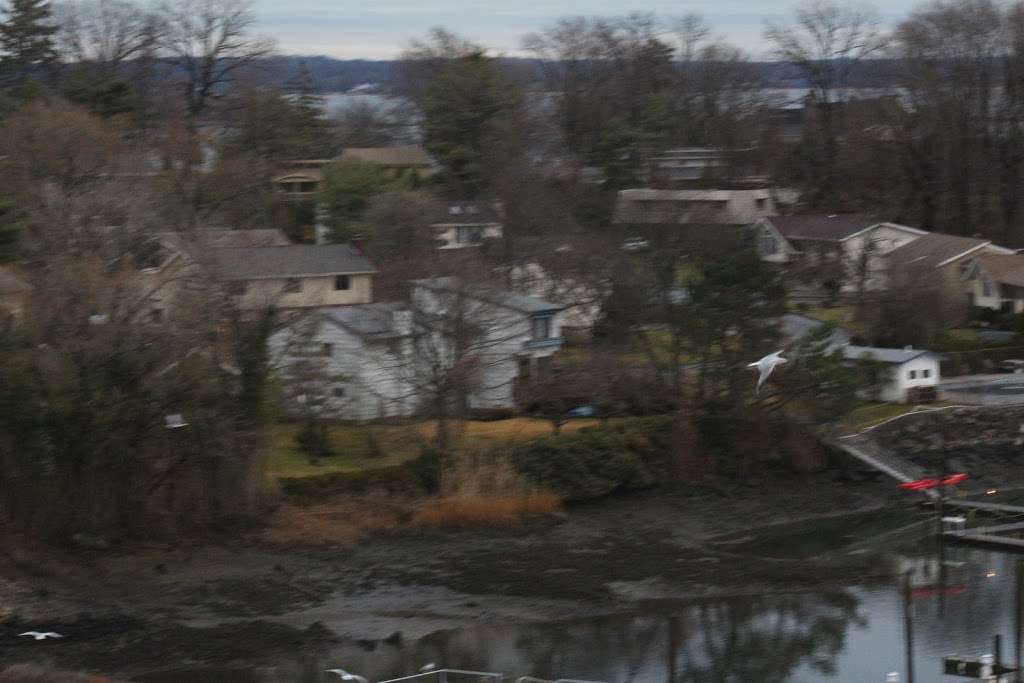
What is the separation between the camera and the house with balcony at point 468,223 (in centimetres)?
3441

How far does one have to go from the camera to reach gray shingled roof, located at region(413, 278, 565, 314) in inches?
925

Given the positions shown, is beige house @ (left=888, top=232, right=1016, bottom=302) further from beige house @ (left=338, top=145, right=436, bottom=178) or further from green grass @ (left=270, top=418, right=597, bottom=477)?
beige house @ (left=338, top=145, right=436, bottom=178)

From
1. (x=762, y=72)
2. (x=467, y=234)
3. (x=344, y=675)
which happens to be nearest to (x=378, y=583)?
(x=344, y=675)

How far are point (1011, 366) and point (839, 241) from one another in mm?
8135

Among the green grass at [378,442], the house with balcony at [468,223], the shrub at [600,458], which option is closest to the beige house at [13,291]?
the green grass at [378,442]

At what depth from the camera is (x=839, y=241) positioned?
36.9 metres

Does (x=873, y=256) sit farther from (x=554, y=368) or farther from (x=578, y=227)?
(x=554, y=368)

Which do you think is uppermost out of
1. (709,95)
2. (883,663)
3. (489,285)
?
(709,95)

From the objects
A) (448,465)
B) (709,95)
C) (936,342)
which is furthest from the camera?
(709,95)

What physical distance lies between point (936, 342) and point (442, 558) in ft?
47.1

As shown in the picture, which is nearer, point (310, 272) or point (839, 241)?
point (310, 272)

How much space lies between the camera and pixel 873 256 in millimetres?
35094

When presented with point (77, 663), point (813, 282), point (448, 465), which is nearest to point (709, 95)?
point (813, 282)

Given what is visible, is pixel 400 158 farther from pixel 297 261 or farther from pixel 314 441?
pixel 314 441
